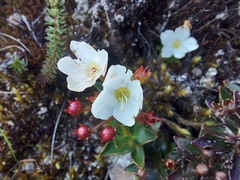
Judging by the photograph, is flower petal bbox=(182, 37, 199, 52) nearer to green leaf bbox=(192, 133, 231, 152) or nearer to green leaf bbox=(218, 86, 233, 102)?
green leaf bbox=(218, 86, 233, 102)

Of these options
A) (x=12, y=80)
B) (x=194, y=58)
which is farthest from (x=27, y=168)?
(x=194, y=58)

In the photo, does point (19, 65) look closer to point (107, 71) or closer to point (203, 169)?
point (107, 71)

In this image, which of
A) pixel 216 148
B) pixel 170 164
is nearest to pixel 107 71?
pixel 170 164

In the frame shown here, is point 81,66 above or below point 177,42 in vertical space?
above

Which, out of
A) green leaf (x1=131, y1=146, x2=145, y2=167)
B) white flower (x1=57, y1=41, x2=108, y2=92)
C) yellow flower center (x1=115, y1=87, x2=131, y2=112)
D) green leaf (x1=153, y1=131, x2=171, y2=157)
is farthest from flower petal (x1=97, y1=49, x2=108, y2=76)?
green leaf (x1=153, y1=131, x2=171, y2=157)

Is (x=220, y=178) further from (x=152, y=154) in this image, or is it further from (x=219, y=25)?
(x=219, y=25)
